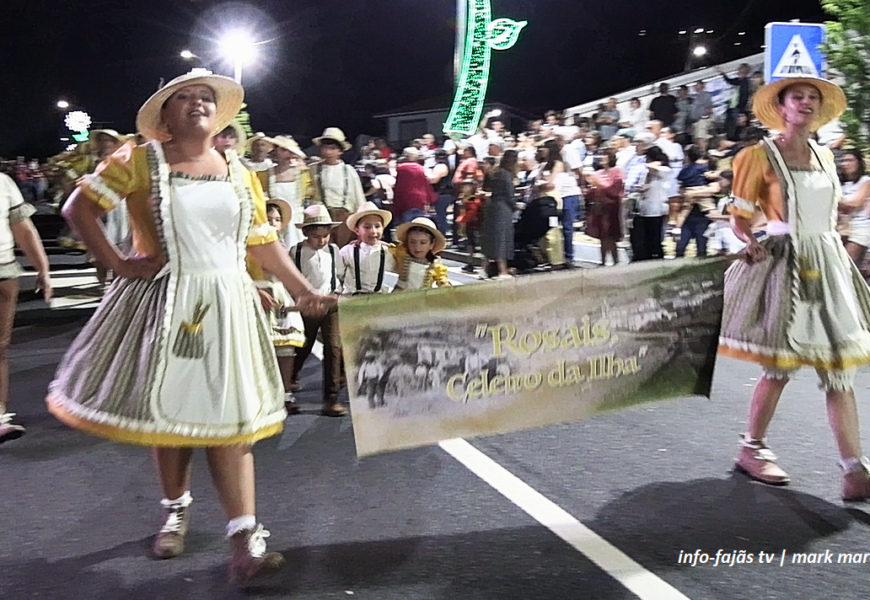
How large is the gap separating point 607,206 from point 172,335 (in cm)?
841

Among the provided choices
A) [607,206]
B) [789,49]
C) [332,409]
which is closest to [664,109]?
[607,206]

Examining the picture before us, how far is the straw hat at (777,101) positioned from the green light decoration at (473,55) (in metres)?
12.9

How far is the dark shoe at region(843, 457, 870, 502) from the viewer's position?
158 inches

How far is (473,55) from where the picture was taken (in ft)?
58.9

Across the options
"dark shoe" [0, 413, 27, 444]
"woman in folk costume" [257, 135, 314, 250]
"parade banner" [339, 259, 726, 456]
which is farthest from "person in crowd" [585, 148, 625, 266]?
"dark shoe" [0, 413, 27, 444]

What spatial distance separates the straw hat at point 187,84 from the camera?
336 cm

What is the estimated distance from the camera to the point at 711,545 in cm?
364

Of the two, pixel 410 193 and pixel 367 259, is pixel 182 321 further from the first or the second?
pixel 410 193

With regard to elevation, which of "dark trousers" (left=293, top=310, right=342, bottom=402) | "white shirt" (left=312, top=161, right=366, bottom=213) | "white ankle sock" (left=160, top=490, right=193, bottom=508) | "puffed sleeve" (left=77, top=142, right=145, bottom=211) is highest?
"white shirt" (left=312, top=161, right=366, bottom=213)

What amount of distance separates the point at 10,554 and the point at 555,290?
2.55 m

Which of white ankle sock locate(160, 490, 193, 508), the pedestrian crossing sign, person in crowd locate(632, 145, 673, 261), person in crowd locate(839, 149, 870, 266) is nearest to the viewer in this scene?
white ankle sock locate(160, 490, 193, 508)

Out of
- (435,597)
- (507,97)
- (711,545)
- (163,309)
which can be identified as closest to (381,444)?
(435,597)

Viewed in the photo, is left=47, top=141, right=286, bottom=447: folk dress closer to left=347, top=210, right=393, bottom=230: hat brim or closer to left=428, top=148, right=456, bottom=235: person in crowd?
left=347, top=210, right=393, bottom=230: hat brim

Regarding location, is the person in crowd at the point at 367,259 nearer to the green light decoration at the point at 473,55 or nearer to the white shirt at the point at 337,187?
the white shirt at the point at 337,187
